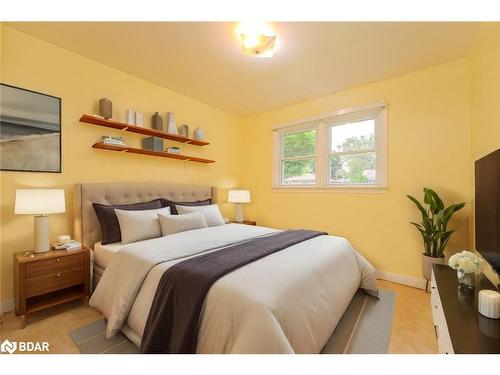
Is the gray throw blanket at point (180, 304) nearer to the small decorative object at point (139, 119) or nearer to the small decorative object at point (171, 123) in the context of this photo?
the small decorative object at point (139, 119)

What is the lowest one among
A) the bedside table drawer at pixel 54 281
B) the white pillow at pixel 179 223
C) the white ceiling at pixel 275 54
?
the bedside table drawer at pixel 54 281

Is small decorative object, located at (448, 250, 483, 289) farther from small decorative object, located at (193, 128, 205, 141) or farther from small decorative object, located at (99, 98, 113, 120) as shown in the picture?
small decorative object, located at (99, 98, 113, 120)

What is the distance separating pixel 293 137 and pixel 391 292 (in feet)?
8.56

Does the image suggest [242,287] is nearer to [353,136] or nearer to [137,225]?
[137,225]

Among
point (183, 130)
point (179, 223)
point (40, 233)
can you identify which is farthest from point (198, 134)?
point (40, 233)

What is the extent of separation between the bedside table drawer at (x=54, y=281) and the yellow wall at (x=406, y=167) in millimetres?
2909

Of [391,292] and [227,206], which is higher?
[227,206]

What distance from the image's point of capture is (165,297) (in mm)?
1418

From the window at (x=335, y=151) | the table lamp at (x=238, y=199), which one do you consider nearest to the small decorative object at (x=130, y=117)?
the table lamp at (x=238, y=199)

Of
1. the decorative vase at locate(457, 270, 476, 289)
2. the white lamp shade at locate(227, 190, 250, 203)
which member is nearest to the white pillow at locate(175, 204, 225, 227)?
the white lamp shade at locate(227, 190, 250, 203)

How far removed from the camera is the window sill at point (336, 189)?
3.10 meters

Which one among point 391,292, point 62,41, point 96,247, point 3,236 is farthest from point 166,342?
point 62,41
